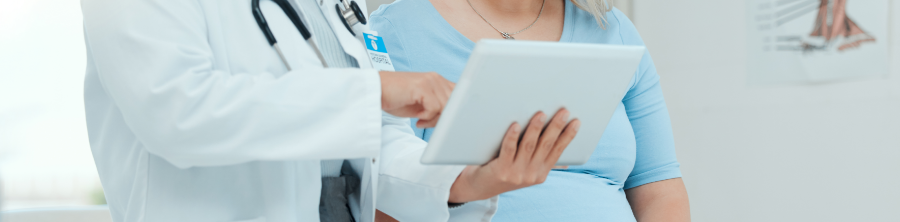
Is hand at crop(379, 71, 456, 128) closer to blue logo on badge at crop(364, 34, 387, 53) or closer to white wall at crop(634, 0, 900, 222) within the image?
blue logo on badge at crop(364, 34, 387, 53)

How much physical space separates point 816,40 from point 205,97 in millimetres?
Result: 1503

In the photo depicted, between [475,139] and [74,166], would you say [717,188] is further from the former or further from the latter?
[74,166]

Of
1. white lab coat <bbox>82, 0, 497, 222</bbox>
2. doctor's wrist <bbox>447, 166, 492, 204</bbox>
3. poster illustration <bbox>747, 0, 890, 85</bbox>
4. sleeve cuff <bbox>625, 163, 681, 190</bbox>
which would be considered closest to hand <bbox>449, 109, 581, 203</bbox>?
doctor's wrist <bbox>447, 166, 492, 204</bbox>

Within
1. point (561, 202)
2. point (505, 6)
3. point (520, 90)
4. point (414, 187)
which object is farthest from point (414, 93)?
point (505, 6)

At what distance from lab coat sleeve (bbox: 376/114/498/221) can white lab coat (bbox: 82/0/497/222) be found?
0.43 feet

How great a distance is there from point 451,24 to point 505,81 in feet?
2.08

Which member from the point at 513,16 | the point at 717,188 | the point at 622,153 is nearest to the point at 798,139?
the point at 717,188

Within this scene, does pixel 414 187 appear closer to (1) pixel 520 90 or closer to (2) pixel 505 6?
(1) pixel 520 90

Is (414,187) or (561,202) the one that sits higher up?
(414,187)

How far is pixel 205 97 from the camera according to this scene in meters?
0.54

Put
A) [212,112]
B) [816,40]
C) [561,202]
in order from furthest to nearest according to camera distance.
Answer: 1. [816,40]
2. [561,202]
3. [212,112]

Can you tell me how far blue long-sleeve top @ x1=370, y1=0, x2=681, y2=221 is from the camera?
0.98 metres

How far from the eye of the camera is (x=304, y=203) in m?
0.69

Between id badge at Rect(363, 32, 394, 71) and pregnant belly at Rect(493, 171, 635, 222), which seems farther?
pregnant belly at Rect(493, 171, 635, 222)
